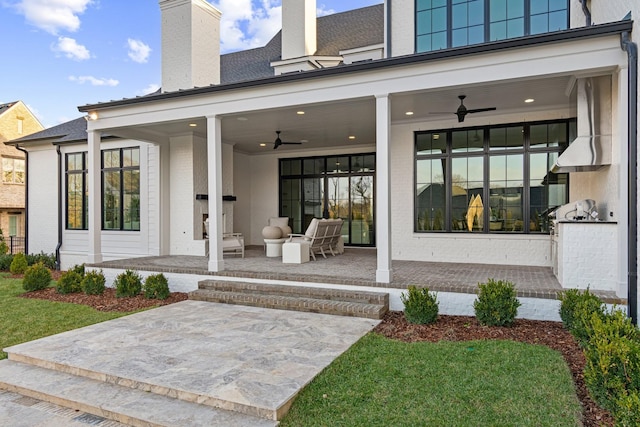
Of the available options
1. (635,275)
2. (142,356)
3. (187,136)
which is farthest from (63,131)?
(635,275)

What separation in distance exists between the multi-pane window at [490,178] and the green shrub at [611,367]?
5086 millimetres

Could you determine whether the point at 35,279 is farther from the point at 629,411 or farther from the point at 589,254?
the point at 589,254

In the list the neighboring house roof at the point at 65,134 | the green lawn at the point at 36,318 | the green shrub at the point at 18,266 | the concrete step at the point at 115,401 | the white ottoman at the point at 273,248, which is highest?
the neighboring house roof at the point at 65,134

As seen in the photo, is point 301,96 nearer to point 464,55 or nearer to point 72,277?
point 464,55

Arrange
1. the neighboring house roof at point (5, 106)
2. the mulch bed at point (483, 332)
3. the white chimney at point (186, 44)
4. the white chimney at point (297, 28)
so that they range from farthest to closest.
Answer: the neighboring house roof at point (5, 106) < the white chimney at point (297, 28) < the white chimney at point (186, 44) < the mulch bed at point (483, 332)

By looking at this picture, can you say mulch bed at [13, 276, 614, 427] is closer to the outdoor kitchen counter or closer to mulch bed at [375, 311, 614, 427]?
mulch bed at [375, 311, 614, 427]

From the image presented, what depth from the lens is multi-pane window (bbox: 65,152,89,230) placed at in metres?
11.6

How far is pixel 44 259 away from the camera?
11.8 metres

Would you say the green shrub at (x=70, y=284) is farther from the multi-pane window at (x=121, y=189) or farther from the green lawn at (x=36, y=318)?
the multi-pane window at (x=121, y=189)

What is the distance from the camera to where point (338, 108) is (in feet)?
24.3

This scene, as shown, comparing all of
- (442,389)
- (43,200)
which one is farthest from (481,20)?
(43,200)

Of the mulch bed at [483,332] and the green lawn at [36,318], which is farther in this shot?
the green lawn at [36,318]

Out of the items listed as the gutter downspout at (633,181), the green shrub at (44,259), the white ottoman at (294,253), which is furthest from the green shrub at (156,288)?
the gutter downspout at (633,181)

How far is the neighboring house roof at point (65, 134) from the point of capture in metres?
11.8
